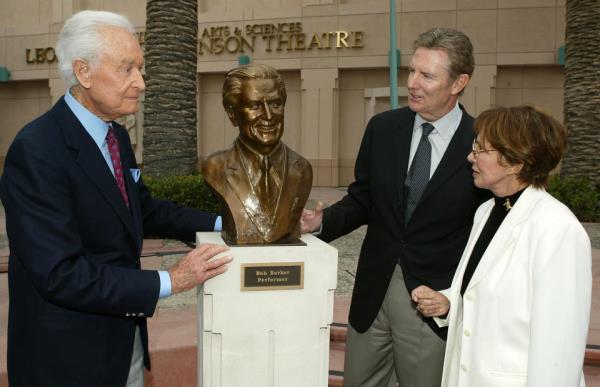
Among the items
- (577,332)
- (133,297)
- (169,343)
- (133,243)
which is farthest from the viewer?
(169,343)

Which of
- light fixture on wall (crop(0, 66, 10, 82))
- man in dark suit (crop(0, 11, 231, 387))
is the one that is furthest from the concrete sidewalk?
light fixture on wall (crop(0, 66, 10, 82))

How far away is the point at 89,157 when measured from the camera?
2.20 meters

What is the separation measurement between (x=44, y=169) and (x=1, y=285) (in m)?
4.96

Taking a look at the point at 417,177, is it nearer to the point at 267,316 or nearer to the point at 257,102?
the point at 257,102

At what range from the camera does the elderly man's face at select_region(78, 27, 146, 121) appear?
2201mm

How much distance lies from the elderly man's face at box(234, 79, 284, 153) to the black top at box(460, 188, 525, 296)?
1.13 m

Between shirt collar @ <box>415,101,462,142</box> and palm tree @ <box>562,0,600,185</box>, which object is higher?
palm tree @ <box>562,0,600,185</box>

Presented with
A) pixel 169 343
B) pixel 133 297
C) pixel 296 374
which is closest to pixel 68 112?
pixel 133 297

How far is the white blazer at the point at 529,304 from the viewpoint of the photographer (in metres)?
2.01

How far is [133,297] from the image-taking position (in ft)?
7.06

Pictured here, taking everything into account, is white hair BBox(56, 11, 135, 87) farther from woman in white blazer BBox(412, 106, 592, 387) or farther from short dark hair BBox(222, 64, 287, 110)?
woman in white blazer BBox(412, 106, 592, 387)

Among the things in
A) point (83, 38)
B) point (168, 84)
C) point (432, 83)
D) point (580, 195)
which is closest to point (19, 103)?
point (168, 84)

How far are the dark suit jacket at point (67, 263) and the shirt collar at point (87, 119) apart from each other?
2.0 inches

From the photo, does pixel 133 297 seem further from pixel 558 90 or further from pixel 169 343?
pixel 558 90
